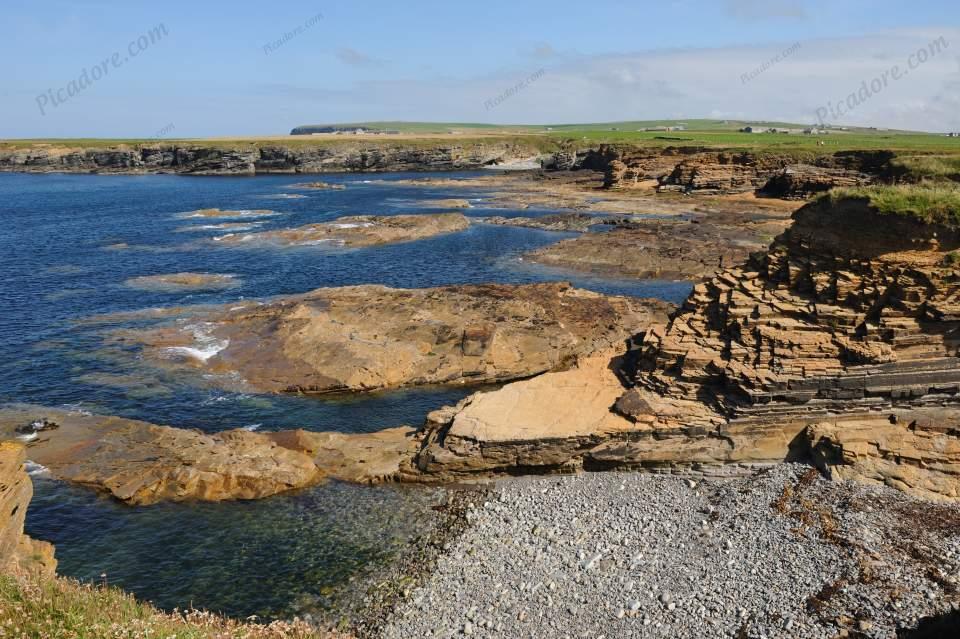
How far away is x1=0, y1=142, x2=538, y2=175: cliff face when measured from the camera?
17450cm

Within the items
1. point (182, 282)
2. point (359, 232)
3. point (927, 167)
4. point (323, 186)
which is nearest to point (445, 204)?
point (359, 232)

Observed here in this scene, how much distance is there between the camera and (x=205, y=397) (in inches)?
1341

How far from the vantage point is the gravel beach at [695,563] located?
17.0 metres

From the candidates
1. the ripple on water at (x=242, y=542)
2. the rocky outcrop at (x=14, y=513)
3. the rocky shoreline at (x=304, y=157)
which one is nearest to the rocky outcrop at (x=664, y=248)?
the ripple on water at (x=242, y=542)

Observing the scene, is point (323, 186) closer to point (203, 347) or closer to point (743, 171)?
point (743, 171)

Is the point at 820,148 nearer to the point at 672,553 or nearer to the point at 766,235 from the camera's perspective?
the point at 766,235

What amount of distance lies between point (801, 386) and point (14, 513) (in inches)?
1056

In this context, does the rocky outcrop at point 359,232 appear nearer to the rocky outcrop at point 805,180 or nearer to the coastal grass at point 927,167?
the rocky outcrop at point 805,180

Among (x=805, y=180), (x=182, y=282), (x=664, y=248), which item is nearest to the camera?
(x=182, y=282)

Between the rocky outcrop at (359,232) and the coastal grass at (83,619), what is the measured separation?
64940 millimetres

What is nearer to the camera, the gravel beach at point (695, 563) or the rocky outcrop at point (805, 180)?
the gravel beach at point (695, 563)

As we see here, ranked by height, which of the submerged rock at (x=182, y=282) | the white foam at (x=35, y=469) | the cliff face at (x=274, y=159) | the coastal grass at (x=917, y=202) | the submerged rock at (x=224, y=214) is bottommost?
the white foam at (x=35, y=469)

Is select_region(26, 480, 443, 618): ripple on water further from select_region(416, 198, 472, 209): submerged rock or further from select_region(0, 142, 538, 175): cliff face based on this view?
select_region(0, 142, 538, 175): cliff face

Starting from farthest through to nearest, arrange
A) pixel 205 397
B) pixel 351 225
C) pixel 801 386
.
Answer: pixel 351 225 → pixel 205 397 → pixel 801 386
